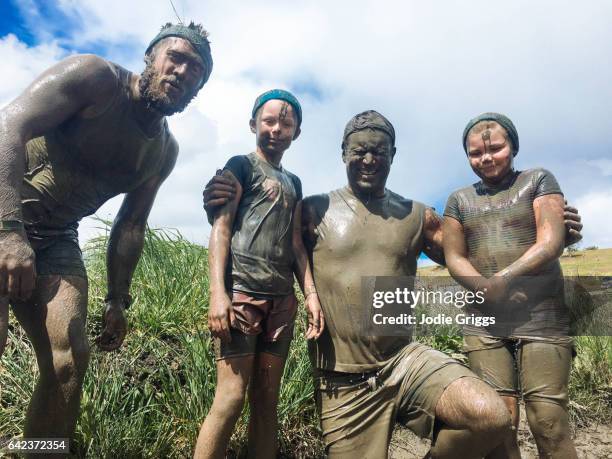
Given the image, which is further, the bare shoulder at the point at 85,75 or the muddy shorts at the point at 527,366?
the muddy shorts at the point at 527,366

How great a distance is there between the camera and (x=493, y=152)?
2.78m

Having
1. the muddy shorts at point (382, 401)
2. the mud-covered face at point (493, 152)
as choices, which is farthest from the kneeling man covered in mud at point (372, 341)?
the mud-covered face at point (493, 152)

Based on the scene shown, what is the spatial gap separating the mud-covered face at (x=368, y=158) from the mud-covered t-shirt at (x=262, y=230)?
365mm

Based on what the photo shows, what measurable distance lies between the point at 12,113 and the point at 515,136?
2.39m

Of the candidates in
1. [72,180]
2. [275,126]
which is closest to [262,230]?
[275,126]

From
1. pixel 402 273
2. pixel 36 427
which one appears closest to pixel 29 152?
pixel 36 427

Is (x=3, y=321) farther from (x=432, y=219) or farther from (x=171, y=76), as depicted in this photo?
(x=432, y=219)

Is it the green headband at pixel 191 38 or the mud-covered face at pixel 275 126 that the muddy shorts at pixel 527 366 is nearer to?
the mud-covered face at pixel 275 126

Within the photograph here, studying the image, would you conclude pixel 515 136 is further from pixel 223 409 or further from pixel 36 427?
pixel 36 427

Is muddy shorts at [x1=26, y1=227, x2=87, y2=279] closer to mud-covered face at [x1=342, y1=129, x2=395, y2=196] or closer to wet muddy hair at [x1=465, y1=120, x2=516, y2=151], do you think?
mud-covered face at [x1=342, y1=129, x2=395, y2=196]

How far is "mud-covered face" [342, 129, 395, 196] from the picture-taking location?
2.75 metres

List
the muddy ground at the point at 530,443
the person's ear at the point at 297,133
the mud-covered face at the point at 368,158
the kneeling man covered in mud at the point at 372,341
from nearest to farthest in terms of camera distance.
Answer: the kneeling man covered in mud at the point at 372,341 → the mud-covered face at the point at 368,158 → the person's ear at the point at 297,133 → the muddy ground at the point at 530,443

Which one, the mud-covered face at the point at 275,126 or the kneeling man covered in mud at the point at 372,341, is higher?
the mud-covered face at the point at 275,126

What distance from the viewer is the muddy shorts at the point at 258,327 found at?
→ 2.53 meters
